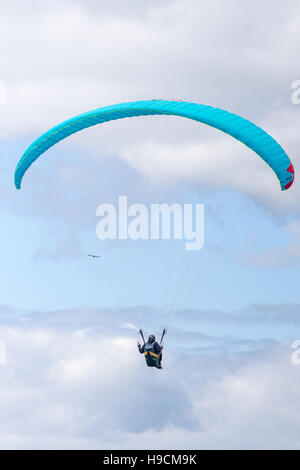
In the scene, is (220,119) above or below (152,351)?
above

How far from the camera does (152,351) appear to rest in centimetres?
5091

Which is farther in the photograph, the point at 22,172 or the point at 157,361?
the point at 22,172

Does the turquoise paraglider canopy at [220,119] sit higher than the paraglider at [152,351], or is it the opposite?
the turquoise paraglider canopy at [220,119]

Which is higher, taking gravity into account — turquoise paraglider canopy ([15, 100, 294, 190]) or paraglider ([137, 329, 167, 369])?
turquoise paraglider canopy ([15, 100, 294, 190])

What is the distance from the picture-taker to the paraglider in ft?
167

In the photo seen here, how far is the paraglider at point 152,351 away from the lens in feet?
167

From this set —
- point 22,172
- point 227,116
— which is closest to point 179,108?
point 227,116
